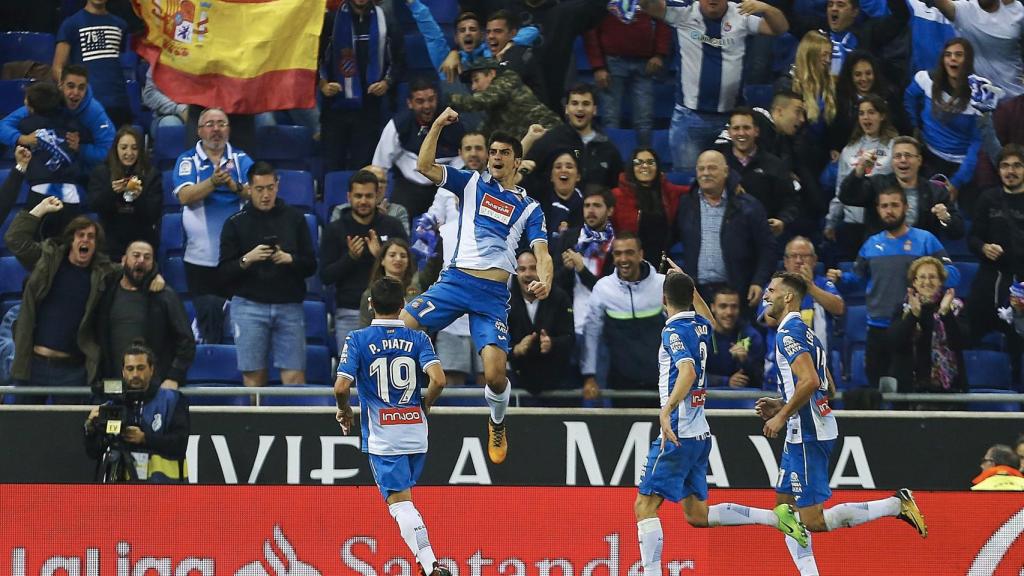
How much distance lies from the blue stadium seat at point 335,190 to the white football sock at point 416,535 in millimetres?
5168

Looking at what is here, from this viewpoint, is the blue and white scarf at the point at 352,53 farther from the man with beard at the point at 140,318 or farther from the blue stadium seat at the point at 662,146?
the man with beard at the point at 140,318

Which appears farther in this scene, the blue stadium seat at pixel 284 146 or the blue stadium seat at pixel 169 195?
the blue stadium seat at pixel 284 146

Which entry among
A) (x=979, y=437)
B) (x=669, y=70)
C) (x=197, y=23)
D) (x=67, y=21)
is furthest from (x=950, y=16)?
(x=67, y=21)

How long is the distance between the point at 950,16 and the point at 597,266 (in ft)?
14.1

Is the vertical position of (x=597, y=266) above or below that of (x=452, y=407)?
above

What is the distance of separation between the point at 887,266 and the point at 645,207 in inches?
77.3

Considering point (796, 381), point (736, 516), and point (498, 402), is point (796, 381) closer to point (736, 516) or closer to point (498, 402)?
point (736, 516)

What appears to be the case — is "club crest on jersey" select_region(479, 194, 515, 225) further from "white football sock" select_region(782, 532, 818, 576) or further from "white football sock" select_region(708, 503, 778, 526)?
"white football sock" select_region(782, 532, 818, 576)

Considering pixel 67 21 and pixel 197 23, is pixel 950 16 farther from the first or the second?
pixel 67 21

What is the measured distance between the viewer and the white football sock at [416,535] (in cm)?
1062

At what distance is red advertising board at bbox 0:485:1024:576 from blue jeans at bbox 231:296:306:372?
269 centimetres

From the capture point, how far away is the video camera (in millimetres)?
12453

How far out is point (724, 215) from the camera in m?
13.9

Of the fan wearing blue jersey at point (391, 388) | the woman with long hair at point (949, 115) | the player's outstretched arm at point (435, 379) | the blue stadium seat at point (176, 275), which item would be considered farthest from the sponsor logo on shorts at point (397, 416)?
the woman with long hair at point (949, 115)
